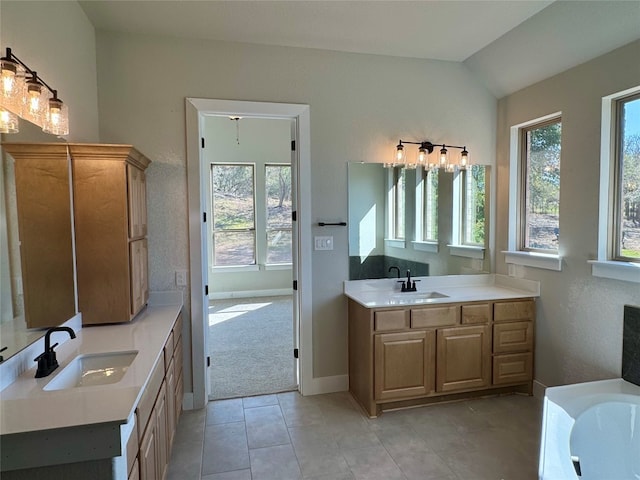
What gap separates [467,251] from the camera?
11.3 ft

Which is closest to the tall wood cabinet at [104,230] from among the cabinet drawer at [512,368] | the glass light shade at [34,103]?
the glass light shade at [34,103]

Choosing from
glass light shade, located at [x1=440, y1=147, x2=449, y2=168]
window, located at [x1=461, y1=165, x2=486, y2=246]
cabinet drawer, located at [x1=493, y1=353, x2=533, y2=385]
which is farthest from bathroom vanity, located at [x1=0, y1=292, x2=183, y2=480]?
window, located at [x1=461, y1=165, x2=486, y2=246]

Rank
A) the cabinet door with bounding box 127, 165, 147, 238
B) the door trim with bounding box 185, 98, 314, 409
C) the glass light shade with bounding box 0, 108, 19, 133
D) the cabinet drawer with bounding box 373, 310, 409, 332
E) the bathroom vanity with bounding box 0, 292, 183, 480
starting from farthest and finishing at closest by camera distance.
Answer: the door trim with bounding box 185, 98, 314, 409, the cabinet drawer with bounding box 373, 310, 409, 332, the cabinet door with bounding box 127, 165, 147, 238, the glass light shade with bounding box 0, 108, 19, 133, the bathroom vanity with bounding box 0, 292, 183, 480

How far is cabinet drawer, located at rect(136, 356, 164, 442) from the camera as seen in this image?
1460 millimetres

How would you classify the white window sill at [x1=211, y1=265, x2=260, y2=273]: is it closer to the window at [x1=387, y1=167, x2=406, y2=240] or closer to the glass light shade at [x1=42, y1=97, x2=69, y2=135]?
the window at [x1=387, y1=167, x2=406, y2=240]

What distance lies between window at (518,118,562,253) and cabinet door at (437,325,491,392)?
3.09ft

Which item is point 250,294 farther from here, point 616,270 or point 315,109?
point 616,270

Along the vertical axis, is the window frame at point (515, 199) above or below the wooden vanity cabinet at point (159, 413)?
above

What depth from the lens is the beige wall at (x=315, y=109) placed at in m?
2.71

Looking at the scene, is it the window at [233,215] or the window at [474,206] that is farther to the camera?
the window at [233,215]

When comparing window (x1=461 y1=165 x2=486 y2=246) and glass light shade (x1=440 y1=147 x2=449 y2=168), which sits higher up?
glass light shade (x1=440 y1=147 x2=449 y2=168)

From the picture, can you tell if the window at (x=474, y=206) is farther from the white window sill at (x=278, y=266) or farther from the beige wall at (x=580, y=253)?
the white window sill at (x=278, y=266)

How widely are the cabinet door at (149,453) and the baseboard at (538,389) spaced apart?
2.92 metres

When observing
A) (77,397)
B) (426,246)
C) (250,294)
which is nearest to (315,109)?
(426,246)
